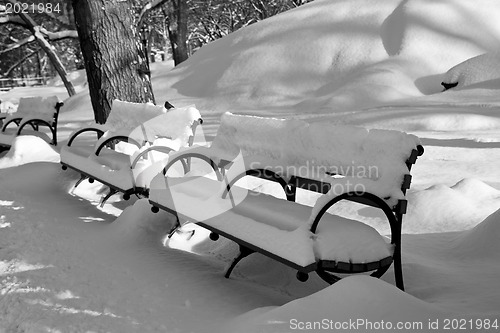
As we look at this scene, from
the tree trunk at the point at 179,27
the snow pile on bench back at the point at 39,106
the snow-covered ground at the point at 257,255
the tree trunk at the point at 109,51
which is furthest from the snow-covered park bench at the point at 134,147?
the tree trunk at the point at 179,27

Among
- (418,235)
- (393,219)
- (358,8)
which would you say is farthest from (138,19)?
(393,219)

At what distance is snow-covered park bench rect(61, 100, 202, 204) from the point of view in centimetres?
492

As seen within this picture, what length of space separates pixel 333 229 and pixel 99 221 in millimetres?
2843

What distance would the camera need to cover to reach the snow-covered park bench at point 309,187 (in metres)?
2.94

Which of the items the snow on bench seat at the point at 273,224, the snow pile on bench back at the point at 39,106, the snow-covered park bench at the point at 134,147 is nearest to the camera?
the snow on bench seat at the point at 273,224

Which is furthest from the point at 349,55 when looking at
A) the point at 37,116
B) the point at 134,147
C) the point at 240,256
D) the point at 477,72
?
the point at 240,256

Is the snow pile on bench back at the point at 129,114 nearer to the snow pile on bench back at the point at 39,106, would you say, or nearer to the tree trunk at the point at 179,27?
the snow pile on bench back at the point at 39,106

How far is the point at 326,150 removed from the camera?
11.2 feet

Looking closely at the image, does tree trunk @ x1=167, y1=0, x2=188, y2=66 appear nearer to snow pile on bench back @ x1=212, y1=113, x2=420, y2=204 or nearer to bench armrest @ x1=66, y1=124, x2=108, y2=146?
bench armrest @ x1=66, y1=124, x2=108, y2=146

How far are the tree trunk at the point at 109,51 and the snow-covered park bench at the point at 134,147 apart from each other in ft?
1.72

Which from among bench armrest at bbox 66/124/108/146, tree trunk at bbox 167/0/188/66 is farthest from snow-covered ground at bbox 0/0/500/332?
tree trunk at bbox 167/0/188/66

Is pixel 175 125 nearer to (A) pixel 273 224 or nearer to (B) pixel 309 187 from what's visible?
(B) pixel 309 187

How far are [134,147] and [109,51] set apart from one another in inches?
49.5

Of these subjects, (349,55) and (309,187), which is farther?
(349,55)
